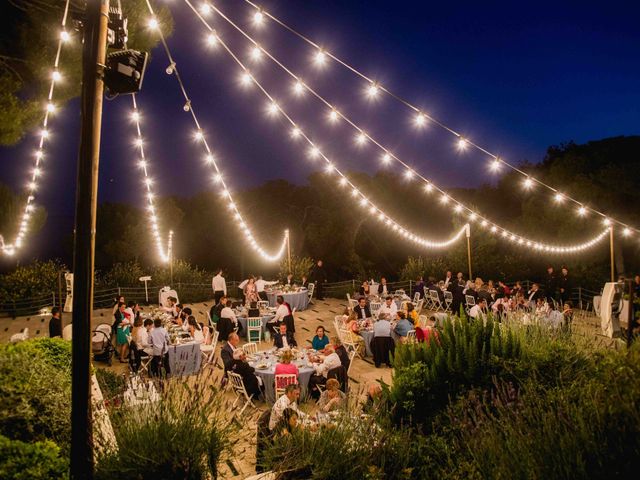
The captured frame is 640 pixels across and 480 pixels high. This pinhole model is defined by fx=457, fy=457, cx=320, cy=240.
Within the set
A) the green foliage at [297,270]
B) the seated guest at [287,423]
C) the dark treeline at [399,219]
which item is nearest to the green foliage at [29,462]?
the seated guest at [287,423]

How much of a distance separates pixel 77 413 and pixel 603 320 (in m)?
7.78

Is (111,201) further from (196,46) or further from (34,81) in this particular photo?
(196,46)

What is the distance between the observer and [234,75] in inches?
215

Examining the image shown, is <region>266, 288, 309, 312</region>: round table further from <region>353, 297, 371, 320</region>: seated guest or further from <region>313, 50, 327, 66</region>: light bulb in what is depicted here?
<region>313, 50, 327, 66</region>: light bulb

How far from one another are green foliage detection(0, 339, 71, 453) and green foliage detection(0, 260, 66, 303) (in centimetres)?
1133

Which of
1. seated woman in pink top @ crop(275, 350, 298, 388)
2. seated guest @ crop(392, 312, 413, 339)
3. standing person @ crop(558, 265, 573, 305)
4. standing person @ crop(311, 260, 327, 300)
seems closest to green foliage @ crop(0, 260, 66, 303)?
standing person @ crop(311, 260, 327, 300)

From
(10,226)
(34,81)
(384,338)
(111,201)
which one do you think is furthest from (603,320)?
(111,201)

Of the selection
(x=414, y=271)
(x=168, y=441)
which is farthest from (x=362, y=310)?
(x=168, y=441)

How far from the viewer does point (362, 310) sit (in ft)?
36.8

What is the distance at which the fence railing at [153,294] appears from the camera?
43.9 ft

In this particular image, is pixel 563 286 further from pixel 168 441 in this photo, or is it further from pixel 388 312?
pixel 168 441

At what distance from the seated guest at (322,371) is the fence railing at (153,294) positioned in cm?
923

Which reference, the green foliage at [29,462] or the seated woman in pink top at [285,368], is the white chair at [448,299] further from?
the green foliage at [29,462]

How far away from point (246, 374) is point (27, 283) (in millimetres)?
10601
